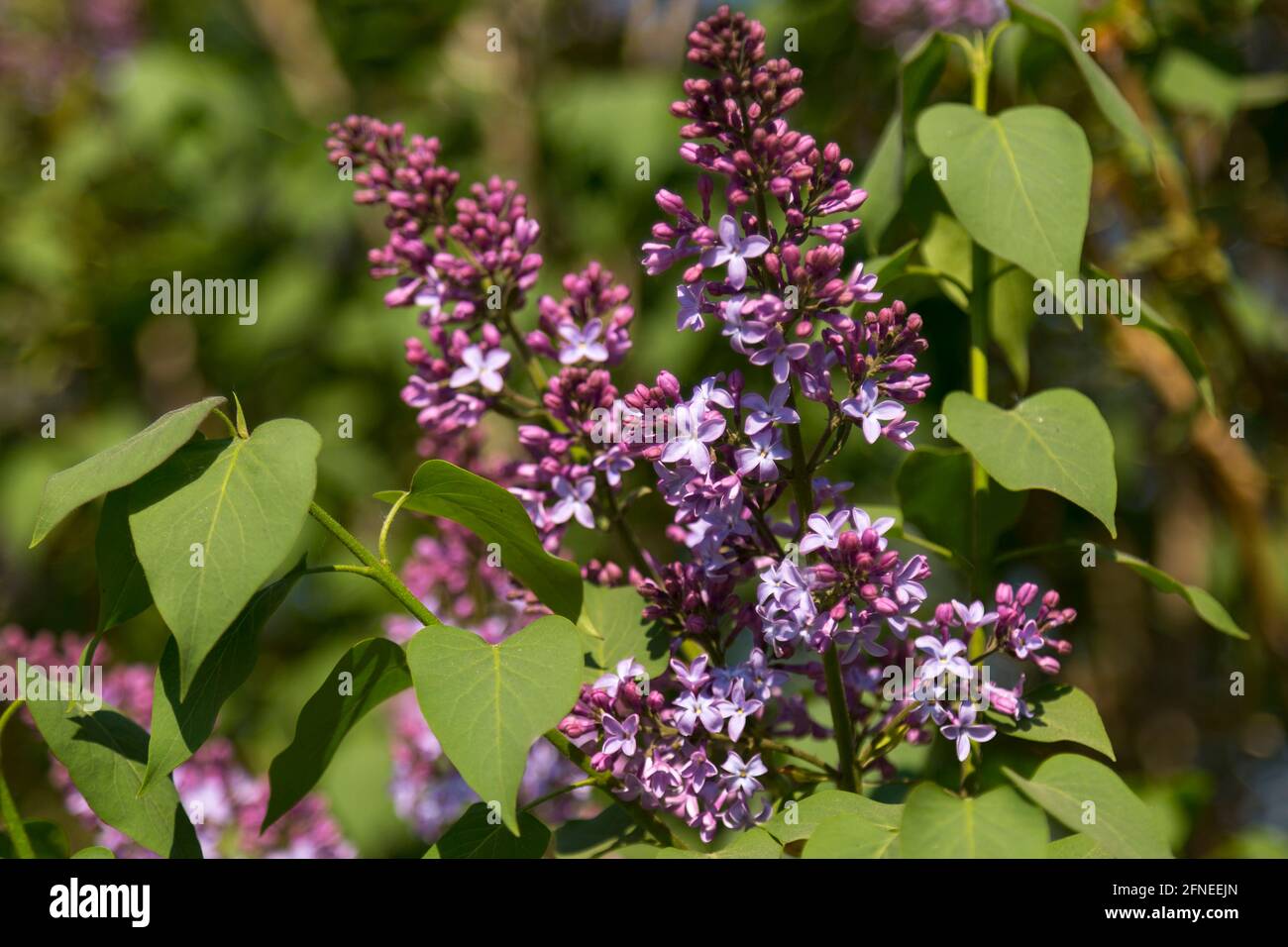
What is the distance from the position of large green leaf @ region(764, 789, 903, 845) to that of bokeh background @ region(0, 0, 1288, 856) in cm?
80

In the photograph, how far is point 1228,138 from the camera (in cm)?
224

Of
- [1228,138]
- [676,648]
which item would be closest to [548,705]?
[676,648]

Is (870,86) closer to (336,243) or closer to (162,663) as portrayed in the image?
(336,243)

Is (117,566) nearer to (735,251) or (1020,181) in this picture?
(735,251)

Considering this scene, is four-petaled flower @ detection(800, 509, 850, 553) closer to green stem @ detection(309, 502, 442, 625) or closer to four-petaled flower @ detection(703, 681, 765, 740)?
four-petaled flower @ detection(703, 681, 765, 740)

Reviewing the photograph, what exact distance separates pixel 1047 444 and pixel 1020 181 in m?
0.20


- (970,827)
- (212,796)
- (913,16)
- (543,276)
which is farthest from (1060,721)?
(543,276)

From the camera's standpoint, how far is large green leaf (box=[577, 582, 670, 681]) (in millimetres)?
882

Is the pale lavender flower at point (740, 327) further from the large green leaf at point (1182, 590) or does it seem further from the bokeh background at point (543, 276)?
the bokeh background at point (543, 276)

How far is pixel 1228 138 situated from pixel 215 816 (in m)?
2.00

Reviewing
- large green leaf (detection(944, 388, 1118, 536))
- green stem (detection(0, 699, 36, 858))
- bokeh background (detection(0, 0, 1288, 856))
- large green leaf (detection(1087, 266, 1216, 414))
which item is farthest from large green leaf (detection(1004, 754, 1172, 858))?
bokeh background (detection(0, 0, 1288, 856))

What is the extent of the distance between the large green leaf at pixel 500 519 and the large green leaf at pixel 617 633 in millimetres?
21

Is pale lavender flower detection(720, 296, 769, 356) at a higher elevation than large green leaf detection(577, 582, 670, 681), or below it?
higher

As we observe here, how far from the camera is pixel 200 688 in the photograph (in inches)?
Result: 30.2
